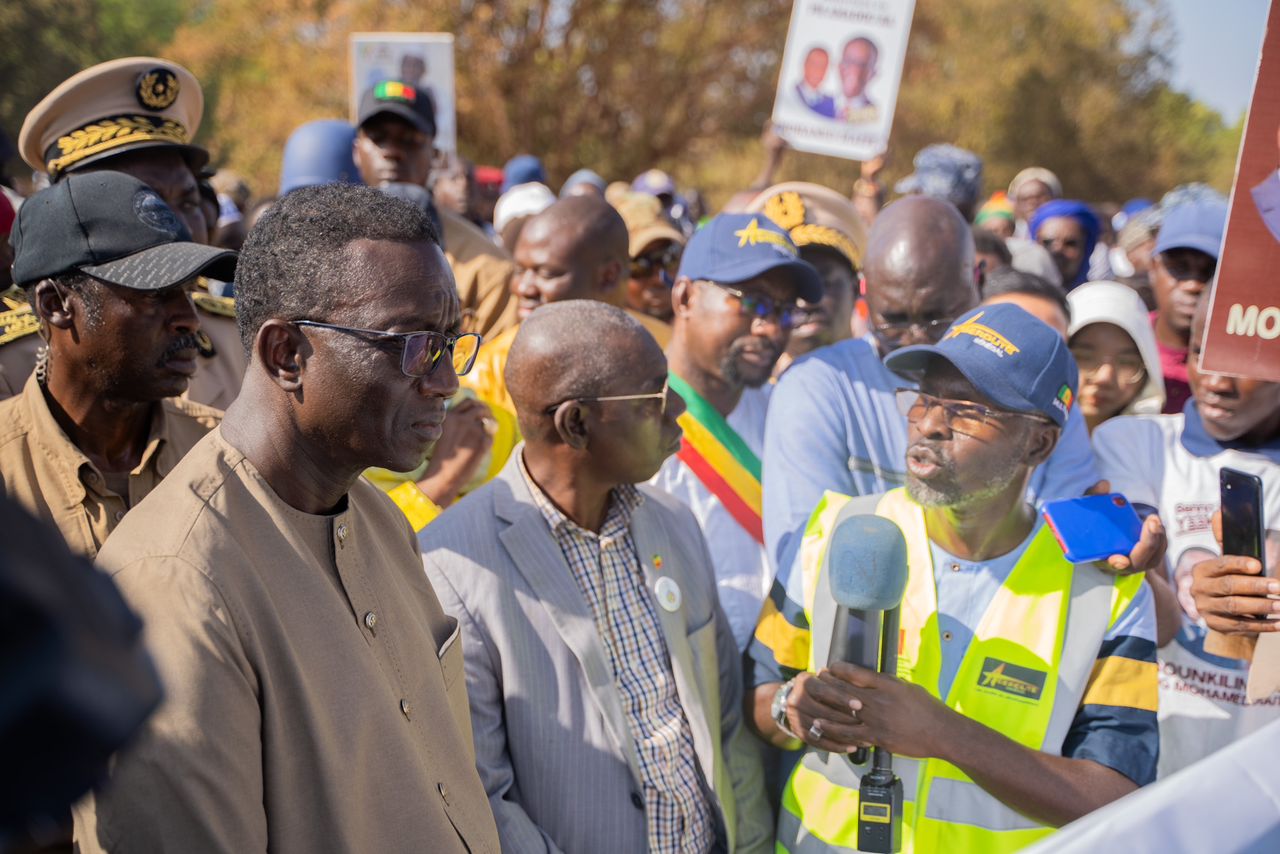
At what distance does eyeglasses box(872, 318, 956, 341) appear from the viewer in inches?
153

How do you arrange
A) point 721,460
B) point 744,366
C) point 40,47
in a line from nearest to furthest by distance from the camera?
point 721,460, point 744,366, point 40,47

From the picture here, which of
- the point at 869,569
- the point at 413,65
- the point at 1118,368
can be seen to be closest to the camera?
the point at 869,569

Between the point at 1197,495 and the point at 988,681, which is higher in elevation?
the point at 1197,495

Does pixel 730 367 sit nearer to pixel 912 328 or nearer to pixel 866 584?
pixel 912 328

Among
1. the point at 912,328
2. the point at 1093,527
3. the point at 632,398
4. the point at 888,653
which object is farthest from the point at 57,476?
the point at 912,328

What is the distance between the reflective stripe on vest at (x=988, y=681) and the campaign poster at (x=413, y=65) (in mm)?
6968

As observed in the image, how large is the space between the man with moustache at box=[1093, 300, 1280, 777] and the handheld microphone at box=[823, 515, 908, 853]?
4.26 ft

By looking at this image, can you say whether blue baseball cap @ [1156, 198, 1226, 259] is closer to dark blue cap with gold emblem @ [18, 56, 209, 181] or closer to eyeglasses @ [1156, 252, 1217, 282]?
eyeglasses @ [1156, 252, 1217, 282]

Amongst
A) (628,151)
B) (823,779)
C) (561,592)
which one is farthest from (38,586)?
(628,151)

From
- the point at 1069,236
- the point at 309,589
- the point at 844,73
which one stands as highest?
the point at 844,73

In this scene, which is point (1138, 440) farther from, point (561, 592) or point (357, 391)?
point (357, 391)

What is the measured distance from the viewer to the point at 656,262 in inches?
245

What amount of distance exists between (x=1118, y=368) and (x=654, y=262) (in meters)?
2.51

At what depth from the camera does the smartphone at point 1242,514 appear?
9.27 feet
